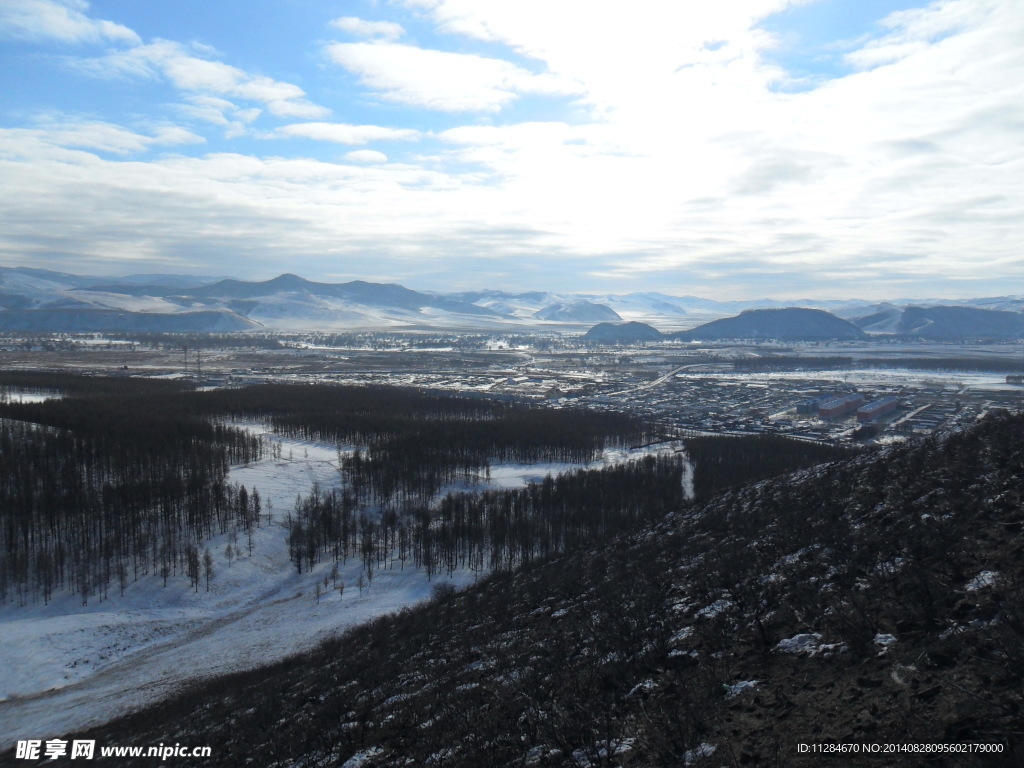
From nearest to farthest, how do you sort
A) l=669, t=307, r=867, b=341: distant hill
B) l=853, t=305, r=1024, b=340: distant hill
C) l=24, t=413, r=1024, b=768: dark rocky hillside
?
l=24, t=413, r=1024, b=768: dark rocky hillside < l=853, t=305, r=1024, b=340: distant hill < l=669, t=307, r=867, b=341: distant hill

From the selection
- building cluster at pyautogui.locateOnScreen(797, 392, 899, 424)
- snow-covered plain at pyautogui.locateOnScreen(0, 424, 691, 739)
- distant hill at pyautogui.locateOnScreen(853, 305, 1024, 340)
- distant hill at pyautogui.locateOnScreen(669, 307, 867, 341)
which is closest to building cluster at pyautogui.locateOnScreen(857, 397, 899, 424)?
building cluster at pyautogui.locateOnScreen(797, 392, 899, 424)

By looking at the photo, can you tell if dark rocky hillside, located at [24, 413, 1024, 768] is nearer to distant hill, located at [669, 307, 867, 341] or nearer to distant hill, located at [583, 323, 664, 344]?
distant hill, located at [583, 323, 664, 344]

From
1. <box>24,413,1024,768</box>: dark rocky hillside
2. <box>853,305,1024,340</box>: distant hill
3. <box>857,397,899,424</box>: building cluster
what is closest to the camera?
<box>24,413,1024,768</box>: dark rocky hillside

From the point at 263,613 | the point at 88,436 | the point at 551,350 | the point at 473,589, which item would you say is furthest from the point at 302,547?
the point at 551,350

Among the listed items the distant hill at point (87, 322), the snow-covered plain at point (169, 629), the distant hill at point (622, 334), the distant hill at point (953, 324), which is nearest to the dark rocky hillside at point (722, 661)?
the snow-covered plain at point (169, 629)

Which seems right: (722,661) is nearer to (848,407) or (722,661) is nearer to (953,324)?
(848,407)

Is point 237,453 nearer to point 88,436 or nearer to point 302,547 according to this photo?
point 88,436
